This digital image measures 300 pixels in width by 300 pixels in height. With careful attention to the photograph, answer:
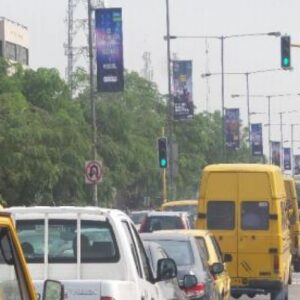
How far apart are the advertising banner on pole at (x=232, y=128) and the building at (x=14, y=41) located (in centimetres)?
1429

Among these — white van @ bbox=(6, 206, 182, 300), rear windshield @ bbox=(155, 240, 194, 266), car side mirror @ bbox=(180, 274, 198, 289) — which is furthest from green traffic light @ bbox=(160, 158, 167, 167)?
white van @ bbox=(6, 206, 182, 300)

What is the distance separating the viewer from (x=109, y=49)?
127 feet

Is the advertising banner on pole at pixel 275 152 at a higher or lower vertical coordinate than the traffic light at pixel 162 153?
lower

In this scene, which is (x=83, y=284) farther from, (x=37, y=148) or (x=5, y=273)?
(x=37, y=148)

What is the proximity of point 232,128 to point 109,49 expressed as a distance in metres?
44.7

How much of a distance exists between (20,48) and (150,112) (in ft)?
54.5

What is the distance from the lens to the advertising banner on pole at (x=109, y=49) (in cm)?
3844

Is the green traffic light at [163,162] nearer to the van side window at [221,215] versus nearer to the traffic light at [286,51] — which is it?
the traffic light at [286,51]

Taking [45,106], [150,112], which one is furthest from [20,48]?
[45,106]

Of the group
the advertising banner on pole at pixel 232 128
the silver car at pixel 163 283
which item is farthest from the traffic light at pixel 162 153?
the advertising banner on pole at pixel 232 128

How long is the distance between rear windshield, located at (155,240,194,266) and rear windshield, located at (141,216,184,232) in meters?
13.4

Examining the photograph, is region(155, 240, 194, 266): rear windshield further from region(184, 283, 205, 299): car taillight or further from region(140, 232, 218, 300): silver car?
region(184, 283, 205, 299): car taillight

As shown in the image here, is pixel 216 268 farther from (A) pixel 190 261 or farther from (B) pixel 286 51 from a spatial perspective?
(B) pixel 286 51

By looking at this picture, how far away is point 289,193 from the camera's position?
36.8m
